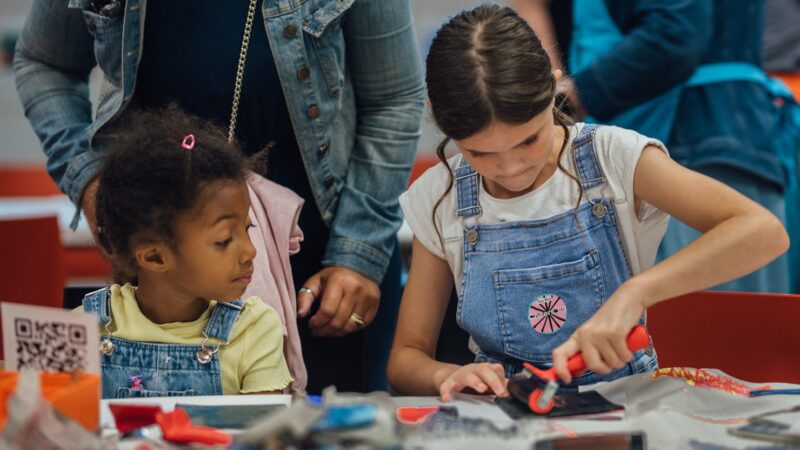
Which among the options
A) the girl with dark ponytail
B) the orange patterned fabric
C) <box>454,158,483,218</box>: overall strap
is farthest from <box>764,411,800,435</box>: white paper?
<box>454,158,483,218</box>: overall strap

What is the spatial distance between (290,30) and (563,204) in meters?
0.57

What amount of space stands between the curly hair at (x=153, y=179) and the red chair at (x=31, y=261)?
90cm

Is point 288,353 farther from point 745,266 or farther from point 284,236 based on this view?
point 745,266

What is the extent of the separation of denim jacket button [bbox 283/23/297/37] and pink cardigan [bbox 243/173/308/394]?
0.26 m

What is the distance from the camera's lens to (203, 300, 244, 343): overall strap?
5.32 feet

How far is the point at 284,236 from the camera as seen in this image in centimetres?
176

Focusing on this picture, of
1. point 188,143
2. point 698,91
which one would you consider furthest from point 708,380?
point 698,91

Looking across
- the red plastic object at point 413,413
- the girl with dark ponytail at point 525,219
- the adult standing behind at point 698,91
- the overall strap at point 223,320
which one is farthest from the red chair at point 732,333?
the adult standing behind at point 698,91

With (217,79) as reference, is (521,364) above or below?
below

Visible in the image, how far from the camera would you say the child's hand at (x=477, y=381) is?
143cm

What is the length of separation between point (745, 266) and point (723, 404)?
24 centimetres

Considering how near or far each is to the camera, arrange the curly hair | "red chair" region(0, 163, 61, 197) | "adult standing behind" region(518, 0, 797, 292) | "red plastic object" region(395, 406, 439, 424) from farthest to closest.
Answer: "red chair" region(0, 163, 61, 197) → "adult standing behind" region(518, 0, 797, 292) → the curly hair → "red plastic object" region(395, 406, 439, 424)

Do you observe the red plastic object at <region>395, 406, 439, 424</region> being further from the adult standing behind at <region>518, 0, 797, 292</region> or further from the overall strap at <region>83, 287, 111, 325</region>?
the adult standing behind at <region>518, 0, 797, 292</region>

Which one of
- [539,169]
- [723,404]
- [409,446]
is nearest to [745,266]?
[723,404]
